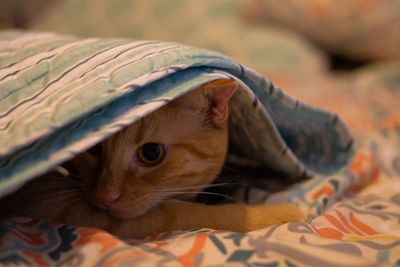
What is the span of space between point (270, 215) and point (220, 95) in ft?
0.84

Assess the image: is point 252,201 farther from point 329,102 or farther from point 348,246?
point 329,102

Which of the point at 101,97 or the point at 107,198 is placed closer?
the point at 101,97

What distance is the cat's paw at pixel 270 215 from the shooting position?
33.6 inches

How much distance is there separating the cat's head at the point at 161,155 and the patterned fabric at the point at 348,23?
4.51ft

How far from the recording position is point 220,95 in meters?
0.87

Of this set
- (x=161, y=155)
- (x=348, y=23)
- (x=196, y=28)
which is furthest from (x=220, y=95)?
(x=196, y=28)

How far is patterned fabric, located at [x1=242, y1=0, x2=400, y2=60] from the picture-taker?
6.70 feet

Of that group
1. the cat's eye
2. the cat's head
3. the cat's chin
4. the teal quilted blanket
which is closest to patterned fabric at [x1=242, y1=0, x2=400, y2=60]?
the teal quilted blanket

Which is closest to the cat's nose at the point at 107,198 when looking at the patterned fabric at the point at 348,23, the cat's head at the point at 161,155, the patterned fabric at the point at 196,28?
the cat's head at the point at 161,155

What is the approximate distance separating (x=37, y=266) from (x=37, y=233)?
3.0 inches

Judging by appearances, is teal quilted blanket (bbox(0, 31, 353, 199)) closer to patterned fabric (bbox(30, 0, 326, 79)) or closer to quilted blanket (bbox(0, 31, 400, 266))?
quilted blanket (bbox(0, 31, 400, 266))

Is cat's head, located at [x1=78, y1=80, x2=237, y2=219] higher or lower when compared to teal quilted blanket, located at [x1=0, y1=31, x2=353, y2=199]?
lower

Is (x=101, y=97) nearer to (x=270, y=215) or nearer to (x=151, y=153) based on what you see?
(x=151, y=153)

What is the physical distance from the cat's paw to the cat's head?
14cm
